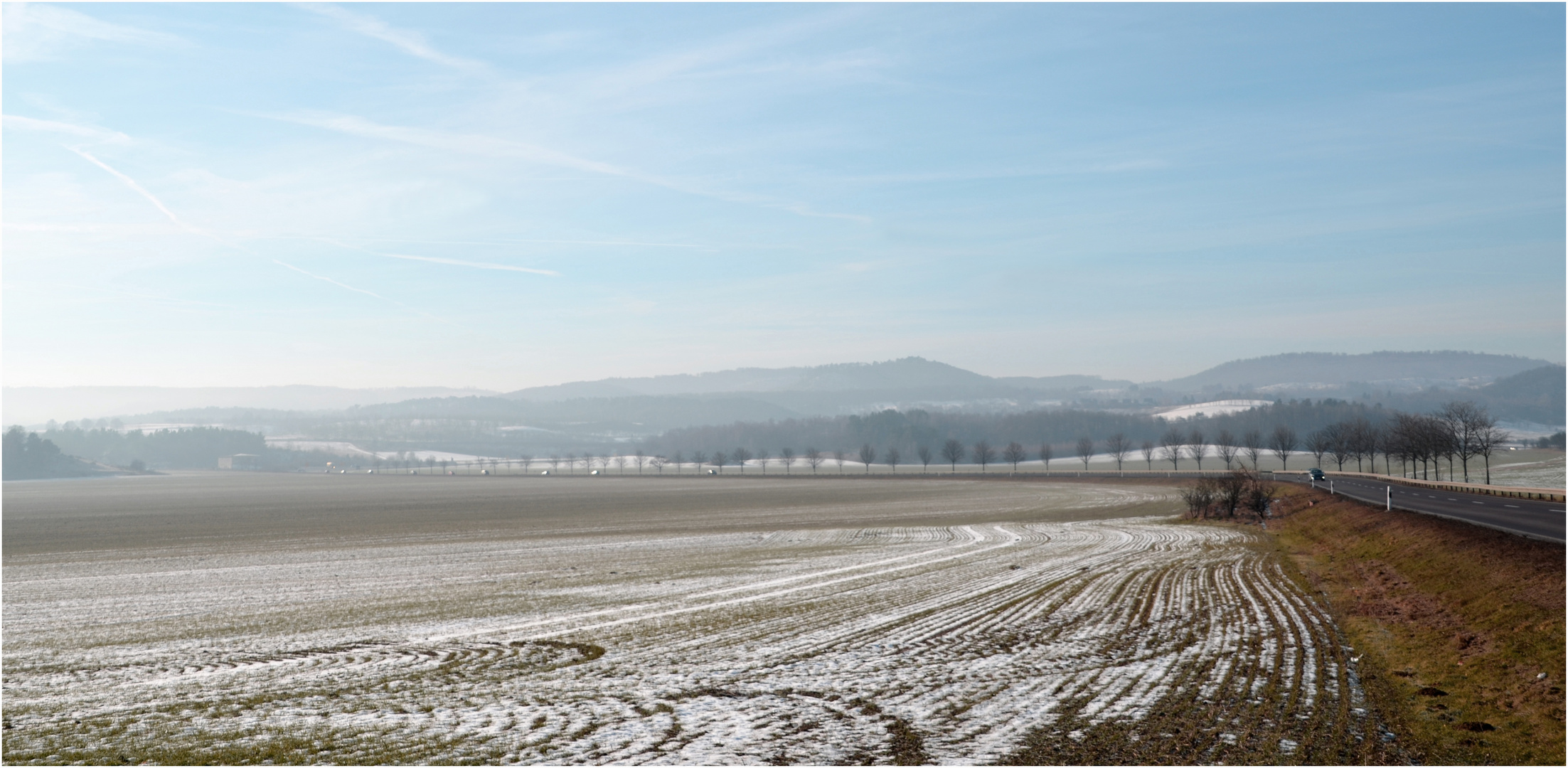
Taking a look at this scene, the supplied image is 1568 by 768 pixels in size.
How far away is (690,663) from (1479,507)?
4582cm

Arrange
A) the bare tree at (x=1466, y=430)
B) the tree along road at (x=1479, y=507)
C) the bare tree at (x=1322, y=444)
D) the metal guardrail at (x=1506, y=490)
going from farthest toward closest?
1. the bare tree at (x=1322, y=444)
2. the bare tree at (x=1466, y=430)
3. the metal guardrail at (x=1506, y=490)
4. the tree along road at (x=1479, y=507)

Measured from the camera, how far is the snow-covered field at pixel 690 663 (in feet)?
46.5

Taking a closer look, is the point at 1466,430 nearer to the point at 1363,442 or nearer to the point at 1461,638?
the point at 1363,442

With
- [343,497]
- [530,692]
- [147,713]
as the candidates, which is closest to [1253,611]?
[530,692]

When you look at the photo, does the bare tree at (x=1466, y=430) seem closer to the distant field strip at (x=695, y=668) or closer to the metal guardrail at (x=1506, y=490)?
the metal guardrail at (x=1506, y=490)

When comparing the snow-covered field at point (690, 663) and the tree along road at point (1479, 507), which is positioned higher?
the tree along road at point (1479, 507)

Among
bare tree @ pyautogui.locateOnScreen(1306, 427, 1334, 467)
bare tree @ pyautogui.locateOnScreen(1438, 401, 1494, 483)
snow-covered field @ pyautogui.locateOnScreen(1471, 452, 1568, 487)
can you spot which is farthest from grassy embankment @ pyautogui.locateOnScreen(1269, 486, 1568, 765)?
bare tree @ pyautogui.locateOnScreen(1306, 427, 1334, 467)

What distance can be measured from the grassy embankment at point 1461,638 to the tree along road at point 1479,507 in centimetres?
253

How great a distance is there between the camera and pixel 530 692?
17.2 m

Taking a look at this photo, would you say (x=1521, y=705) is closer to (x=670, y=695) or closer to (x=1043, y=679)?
(x=1043, y=679)

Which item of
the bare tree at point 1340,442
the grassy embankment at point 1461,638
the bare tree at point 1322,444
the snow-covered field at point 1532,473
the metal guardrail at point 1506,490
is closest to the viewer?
the grassy embankment at point 1461,638

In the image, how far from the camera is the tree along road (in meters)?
32.8

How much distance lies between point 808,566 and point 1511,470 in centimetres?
10973

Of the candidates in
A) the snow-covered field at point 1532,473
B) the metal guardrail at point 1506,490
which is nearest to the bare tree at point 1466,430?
the snow-covered field at point 1532,473
